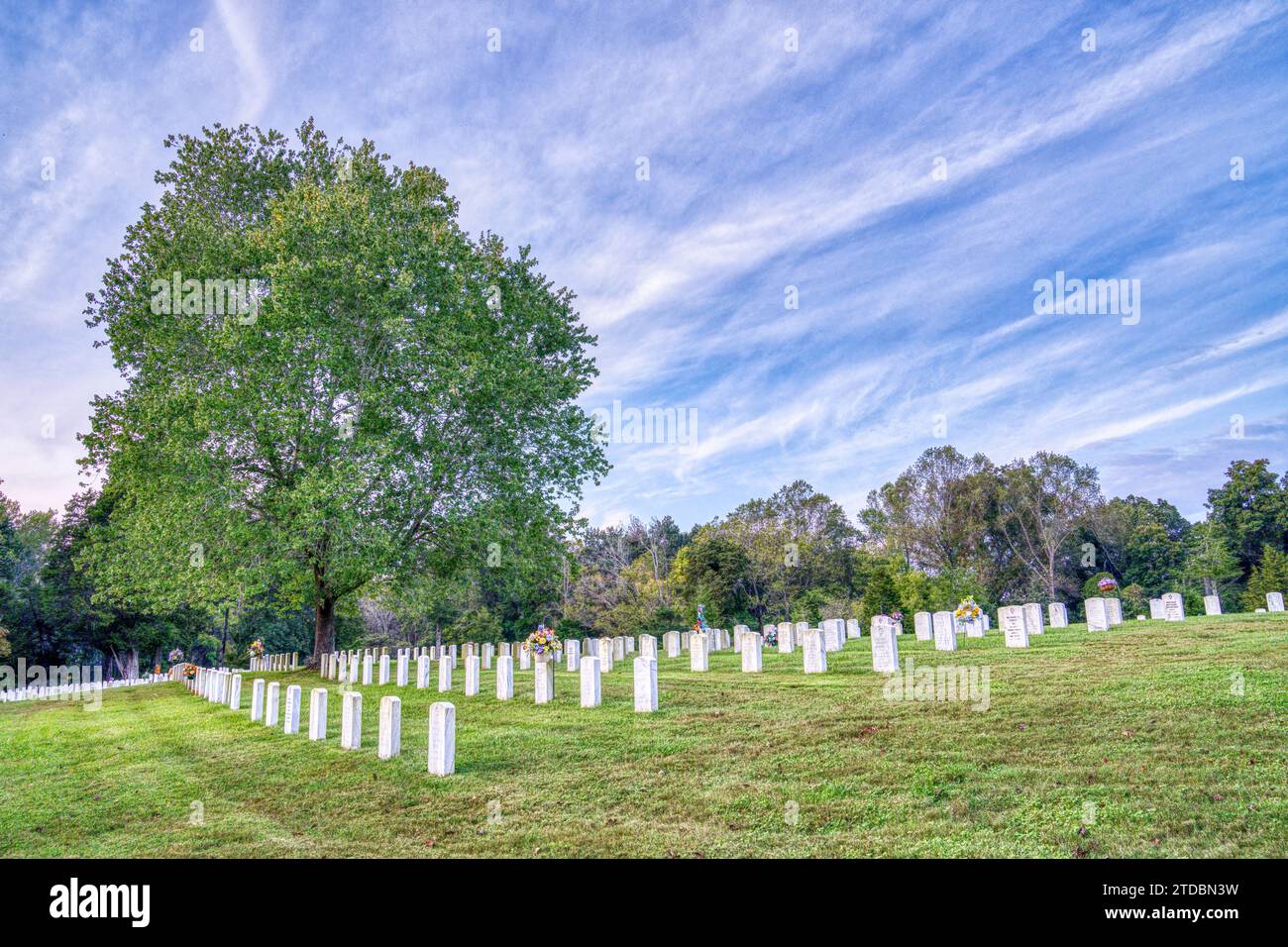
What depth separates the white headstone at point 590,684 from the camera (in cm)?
1091

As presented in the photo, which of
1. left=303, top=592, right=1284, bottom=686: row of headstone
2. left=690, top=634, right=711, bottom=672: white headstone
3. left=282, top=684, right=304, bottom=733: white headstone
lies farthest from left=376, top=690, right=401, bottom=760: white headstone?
left=690, top=634, right=711, bottom=672: white headstone

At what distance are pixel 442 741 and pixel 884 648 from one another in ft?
22.6

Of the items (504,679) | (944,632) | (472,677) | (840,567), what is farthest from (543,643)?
(840,567)

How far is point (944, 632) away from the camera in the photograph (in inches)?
516

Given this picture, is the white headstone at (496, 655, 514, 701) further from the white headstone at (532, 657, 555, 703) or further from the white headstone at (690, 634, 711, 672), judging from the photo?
the white headstone at (690, 634, 711, 672)

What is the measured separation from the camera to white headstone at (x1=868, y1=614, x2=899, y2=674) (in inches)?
432

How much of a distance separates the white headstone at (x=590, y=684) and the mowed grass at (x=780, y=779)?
33cm

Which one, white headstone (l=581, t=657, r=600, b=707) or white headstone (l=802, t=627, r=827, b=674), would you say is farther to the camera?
white headstone (l=802, t=627, r=827, b=674)

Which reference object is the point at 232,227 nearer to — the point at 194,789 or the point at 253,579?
the point at 253,579

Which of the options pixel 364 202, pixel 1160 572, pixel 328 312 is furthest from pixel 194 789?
pixel 1160 572

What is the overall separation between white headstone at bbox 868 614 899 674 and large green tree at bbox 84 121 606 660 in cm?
1096

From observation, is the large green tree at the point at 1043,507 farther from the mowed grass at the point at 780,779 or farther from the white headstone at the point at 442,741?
the white headstone at the point at 442,741

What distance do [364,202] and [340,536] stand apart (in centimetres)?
876
